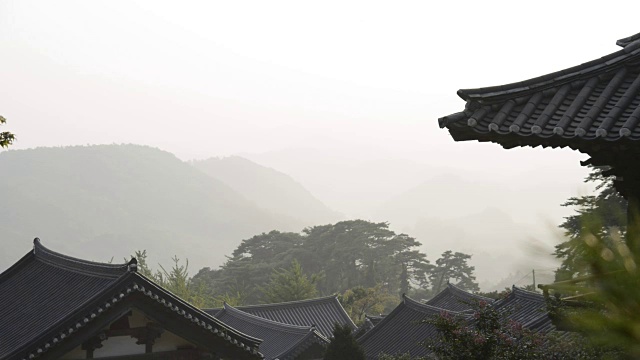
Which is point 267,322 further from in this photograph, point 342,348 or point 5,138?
point 5,138

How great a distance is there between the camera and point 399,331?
33.8 meters

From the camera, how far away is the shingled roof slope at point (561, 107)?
448cm

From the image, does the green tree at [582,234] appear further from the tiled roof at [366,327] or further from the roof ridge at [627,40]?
the tiled roof at [366,327]

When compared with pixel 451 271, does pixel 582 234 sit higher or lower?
lower

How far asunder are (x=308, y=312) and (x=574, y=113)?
39306 millimetres

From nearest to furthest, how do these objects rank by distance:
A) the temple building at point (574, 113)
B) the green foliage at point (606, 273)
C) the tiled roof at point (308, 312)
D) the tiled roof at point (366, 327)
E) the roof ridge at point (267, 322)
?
the green foliage at point (606, 273), the temple building at point (574, 113), the roof ridge at point (267, 322), the tiled roof at point (366, 327), the tiled roof at point (308, 312)

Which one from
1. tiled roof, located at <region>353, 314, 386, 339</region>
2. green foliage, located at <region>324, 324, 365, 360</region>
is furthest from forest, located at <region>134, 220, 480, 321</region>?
green foliage, located at <region>324, 324, 365, 360</region>

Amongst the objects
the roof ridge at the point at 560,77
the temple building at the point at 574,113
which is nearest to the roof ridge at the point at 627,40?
the temple building at the point at 574,113

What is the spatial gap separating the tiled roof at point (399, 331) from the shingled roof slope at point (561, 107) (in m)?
28.0

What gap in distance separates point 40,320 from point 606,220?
16745mm

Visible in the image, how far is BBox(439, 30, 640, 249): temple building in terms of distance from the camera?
176 inches

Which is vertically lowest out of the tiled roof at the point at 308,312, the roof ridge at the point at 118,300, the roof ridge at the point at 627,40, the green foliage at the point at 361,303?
the roof ridge at the point at 627,40

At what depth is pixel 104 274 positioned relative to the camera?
60.6 ft

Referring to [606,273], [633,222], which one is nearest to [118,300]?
[633,222]
